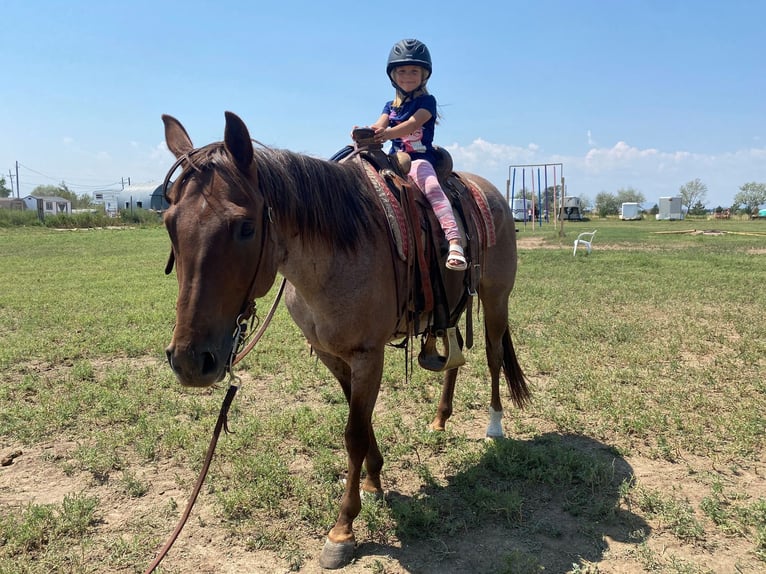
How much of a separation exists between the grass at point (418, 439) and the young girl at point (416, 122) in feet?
5.14

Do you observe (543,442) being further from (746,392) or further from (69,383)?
(69,383)

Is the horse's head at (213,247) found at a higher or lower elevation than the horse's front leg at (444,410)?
higher

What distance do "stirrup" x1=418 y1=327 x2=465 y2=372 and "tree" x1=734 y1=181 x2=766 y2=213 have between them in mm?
106546

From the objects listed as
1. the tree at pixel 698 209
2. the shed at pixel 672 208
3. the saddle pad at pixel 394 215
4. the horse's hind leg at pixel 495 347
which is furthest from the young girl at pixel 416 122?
the tree at pixel 698 209

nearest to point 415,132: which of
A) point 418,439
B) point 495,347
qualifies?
point 495,347

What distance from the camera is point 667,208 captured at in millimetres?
61250

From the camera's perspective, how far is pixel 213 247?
5.97ft

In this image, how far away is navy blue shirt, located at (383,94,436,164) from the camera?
10.3 ft

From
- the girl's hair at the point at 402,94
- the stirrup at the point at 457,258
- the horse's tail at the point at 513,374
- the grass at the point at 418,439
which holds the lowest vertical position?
the grass at the point at 418,439

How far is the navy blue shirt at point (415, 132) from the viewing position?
10.3 ft

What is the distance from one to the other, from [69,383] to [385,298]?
3.78m

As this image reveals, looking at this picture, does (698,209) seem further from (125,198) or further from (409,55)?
(409,55)

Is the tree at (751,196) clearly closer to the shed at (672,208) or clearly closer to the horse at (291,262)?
the shed at (672,208)

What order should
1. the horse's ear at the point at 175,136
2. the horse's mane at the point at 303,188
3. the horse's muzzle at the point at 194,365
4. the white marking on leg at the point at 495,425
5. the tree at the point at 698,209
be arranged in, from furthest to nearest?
the tree at the point at 698,209
the white marking on leg at the point at 495,425
the horse's ear at the point at 175,136
the horse's mane at the point at 303,188
the horse's muzzle at the point at 194,365
